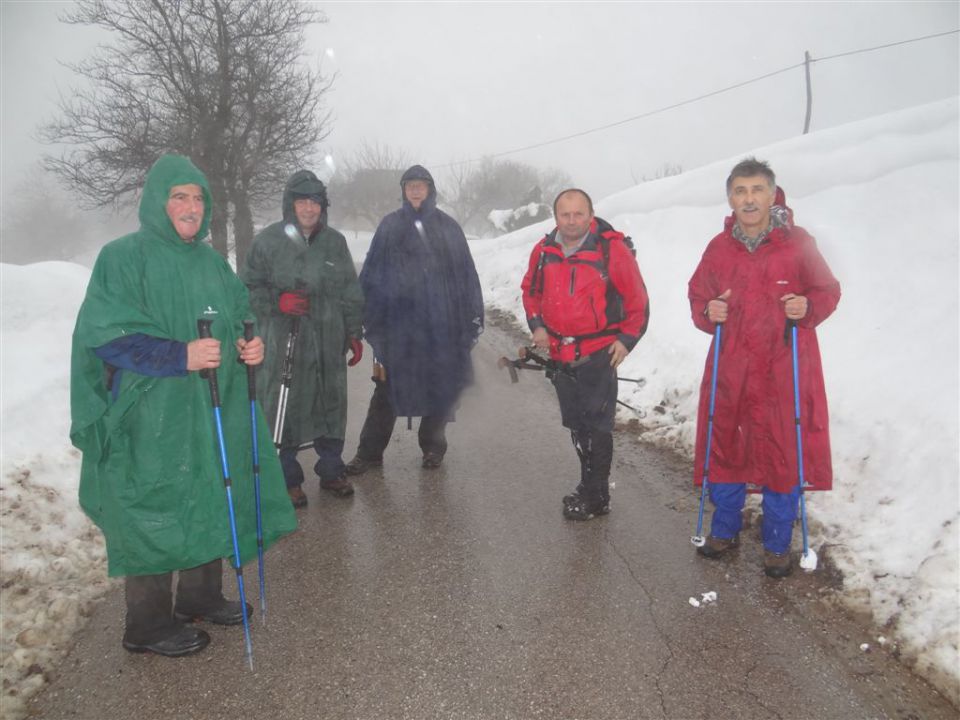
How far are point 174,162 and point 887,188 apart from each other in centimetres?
784

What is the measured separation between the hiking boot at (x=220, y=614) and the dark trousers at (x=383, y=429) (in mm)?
2184

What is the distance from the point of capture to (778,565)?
3.37 metres

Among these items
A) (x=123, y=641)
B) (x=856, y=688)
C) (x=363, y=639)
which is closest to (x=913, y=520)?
(x=856, y=688)

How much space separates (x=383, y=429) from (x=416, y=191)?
2.06 m

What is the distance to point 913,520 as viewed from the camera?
10.9 feet

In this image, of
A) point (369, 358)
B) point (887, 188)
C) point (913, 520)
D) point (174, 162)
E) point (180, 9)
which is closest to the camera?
point (174, 162)

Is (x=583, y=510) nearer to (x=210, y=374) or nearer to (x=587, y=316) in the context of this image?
(x=587, y=316)

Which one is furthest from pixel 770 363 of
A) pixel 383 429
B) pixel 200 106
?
pixel 200 106

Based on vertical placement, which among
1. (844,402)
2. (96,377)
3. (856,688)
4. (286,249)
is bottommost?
(856,688)

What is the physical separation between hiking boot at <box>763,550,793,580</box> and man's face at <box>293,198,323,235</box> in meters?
3.78

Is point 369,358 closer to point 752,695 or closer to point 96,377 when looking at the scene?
point 96,377

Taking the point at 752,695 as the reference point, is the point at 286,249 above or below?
above

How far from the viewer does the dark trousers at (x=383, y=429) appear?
17.0 feet

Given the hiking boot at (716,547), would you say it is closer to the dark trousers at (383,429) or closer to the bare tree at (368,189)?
the dark trousers at (383,429)
